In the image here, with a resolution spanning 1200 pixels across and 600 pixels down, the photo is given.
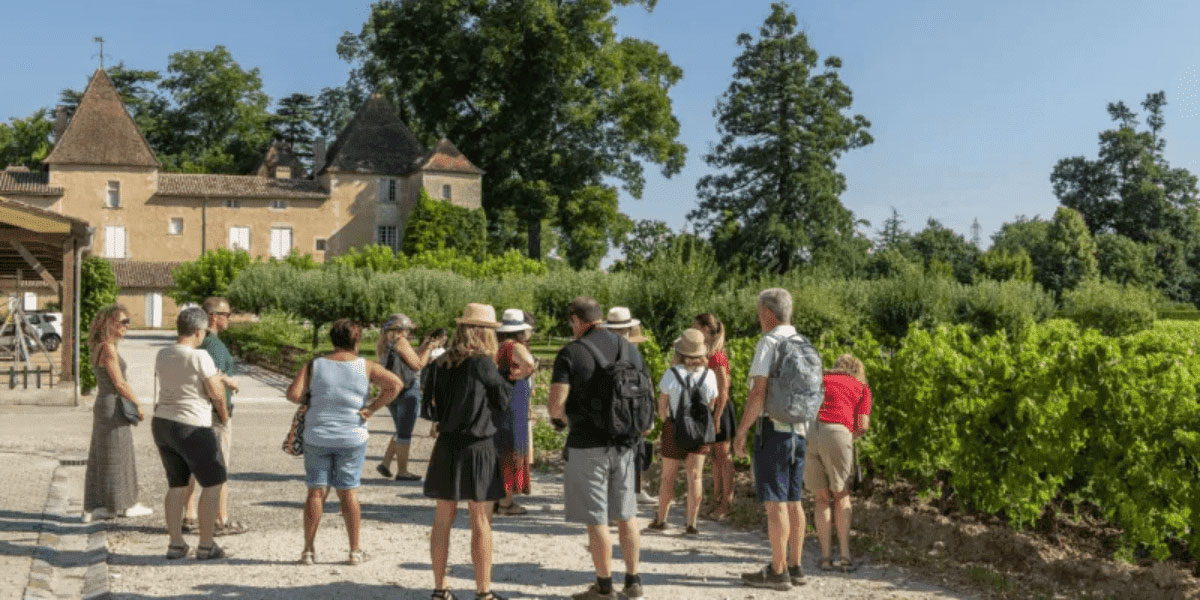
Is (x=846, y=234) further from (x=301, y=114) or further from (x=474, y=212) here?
(x=301, y=114)

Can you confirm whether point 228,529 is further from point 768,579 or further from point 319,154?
point 319,154

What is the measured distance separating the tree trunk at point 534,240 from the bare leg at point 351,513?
2132 inches

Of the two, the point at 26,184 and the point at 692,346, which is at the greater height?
the point at 26,184

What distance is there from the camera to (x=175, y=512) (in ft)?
25.1

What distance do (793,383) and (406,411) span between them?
5.40 m

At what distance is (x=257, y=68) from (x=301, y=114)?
5.43m

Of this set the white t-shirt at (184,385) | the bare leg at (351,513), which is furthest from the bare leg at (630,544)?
the white t-shirt at (184,385)

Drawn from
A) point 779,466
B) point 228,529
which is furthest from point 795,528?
point 228,529

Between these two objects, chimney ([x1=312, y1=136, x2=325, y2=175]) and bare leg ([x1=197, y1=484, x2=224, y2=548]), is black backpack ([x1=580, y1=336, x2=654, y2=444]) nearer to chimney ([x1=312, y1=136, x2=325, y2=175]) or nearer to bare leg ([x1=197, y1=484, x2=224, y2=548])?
bare leg ([x1=197, y1=484, x2=224, y2=548])

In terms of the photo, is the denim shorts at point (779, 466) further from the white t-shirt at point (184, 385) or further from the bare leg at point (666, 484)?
the white t-shirt at point (184, 385)

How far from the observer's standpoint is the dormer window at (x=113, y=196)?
2539 inches

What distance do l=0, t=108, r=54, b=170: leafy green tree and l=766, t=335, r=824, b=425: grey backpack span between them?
80930 millimetres

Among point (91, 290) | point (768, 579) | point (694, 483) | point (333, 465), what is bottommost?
point (768, 579)

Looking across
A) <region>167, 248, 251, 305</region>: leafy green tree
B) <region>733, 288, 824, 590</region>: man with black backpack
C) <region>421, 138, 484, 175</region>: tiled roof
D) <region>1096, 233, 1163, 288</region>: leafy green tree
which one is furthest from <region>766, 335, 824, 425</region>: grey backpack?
<region>1096, 233, 1163, 288</region>: leafy green tree
